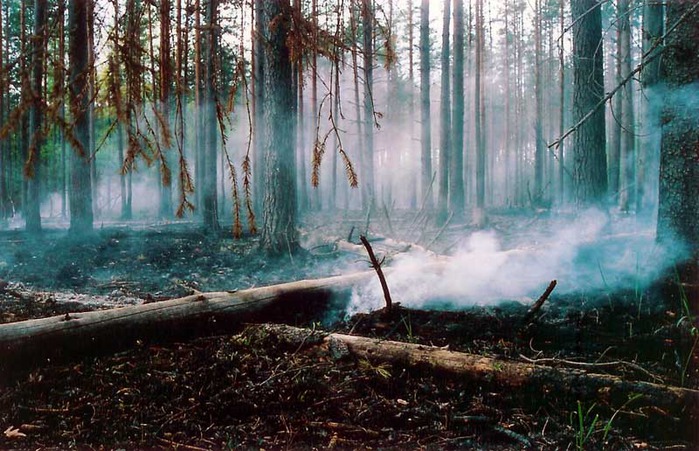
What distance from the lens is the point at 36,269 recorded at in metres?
8.48

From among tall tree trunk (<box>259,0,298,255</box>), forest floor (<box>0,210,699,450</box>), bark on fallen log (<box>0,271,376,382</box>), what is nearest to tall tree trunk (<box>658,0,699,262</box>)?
forest floor (<box>0,210,699,450</box>)

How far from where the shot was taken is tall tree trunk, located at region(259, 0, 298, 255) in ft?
28.4

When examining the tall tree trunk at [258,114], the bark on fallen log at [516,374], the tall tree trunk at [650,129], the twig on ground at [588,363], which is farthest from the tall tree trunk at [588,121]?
the bark on fallen log at [516,374]

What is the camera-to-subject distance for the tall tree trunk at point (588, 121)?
7.93 metres

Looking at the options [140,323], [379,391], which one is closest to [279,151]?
[140,323]

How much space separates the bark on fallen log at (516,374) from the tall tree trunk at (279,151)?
5.66 m

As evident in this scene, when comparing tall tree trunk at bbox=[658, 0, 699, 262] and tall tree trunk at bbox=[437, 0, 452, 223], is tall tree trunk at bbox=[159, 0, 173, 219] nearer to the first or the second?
tall tree trunk at bbox=[658, 0, 699, 262]

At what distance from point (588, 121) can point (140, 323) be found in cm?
785

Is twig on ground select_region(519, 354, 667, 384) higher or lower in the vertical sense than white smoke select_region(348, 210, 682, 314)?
lower

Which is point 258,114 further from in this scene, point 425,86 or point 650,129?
point 650,129

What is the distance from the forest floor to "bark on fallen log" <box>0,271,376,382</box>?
0.38 feet

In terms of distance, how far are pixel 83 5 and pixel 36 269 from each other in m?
8.14

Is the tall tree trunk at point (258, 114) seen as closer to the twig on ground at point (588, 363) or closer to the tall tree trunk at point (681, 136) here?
the twig on ground at point (588, 363)

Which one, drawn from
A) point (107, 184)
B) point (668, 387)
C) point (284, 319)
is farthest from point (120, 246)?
point (107, 184)
